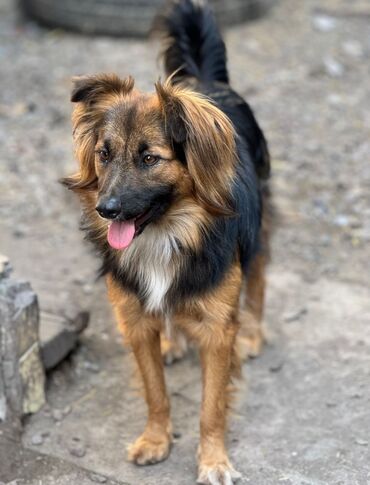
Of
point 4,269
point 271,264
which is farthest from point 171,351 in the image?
point 271,264

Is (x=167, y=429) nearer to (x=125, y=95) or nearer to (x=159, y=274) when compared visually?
(x=159, y=274)

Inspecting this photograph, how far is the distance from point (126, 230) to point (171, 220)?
0.24 metres

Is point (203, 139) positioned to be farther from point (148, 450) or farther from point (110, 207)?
point (148, 450)

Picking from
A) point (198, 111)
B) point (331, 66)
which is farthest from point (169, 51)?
point (331, 66)

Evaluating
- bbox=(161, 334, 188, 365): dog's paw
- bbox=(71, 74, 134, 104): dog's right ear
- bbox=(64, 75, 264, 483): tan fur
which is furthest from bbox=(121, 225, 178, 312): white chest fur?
bbox=(161, 334, 188, 365): dog's paw

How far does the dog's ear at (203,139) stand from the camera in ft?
10.8

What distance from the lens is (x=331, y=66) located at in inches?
332

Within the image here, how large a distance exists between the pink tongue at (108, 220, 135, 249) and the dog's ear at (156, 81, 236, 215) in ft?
1.01

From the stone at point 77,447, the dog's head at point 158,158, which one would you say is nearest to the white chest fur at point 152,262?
the dog's head at point 158,158

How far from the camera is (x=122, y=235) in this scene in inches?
134

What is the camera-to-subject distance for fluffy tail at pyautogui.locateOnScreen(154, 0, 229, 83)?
464cm

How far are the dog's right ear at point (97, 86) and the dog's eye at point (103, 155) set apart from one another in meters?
0.29

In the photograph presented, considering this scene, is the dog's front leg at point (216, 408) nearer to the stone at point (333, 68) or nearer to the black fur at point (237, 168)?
the black fur at point (237, 168)

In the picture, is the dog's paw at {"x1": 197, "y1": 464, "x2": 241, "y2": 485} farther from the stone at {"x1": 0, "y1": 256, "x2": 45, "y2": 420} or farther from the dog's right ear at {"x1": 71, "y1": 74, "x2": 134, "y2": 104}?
the dog's right ear at {"x1": 71, "y1": 74, "x2": 134, "y2": 104}
